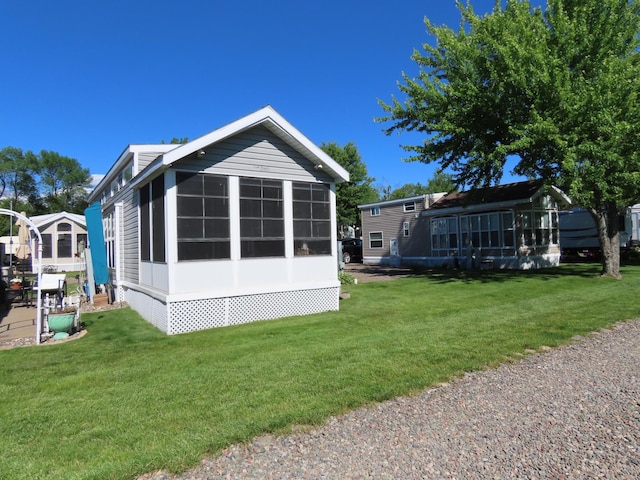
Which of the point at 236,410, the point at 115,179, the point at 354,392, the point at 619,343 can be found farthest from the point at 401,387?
the point at 115,179

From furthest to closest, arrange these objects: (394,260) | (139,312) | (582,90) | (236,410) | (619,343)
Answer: (394,260) → (582,90) → (139,312) → (619,343) → (236,410)

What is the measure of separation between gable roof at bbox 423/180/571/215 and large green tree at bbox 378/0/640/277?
3710 millimetres

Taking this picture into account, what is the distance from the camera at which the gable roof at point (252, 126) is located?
7.70 meters

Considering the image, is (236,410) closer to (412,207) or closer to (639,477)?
(639,477)

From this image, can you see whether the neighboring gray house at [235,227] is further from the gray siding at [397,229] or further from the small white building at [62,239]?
the small white building at [62,239]

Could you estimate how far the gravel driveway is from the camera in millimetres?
2811

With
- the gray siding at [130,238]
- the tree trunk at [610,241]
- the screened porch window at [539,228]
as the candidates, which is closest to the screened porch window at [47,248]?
the gray siding at [130,238]

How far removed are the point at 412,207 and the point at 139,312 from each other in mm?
18215

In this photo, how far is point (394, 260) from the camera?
25.8 metres

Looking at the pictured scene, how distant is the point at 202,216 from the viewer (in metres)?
8.16

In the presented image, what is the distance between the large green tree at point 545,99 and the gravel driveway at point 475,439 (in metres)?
10.2

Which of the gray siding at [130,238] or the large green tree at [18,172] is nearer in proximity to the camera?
the gray siding at [130,238]

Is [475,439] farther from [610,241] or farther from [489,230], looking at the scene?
[489,230]

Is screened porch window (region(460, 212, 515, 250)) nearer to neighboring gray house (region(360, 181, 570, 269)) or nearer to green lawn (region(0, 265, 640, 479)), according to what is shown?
neighboring gray house (region(360, 181, 570, 269))
